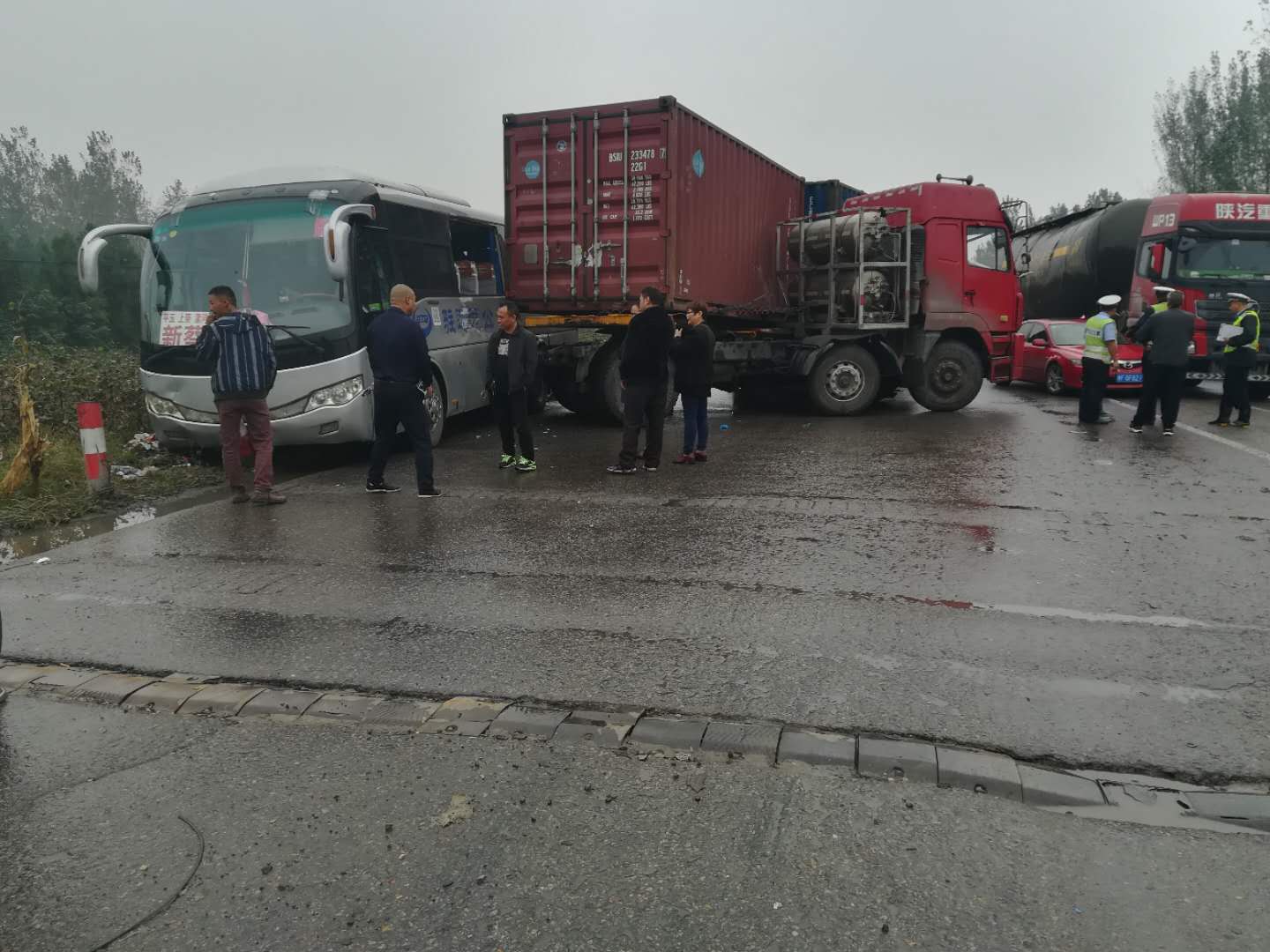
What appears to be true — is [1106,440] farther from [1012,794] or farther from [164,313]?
[164,313]

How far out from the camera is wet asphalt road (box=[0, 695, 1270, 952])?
98.7 inches

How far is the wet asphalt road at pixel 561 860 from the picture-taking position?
2.51 meters

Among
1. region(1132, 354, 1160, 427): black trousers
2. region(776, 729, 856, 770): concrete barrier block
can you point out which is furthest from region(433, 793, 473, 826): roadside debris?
region(1132, 354, 1160, 427): black trousers

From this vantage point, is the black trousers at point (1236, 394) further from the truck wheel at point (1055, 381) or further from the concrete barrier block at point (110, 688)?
the concrete barrier block at point (110, 688)

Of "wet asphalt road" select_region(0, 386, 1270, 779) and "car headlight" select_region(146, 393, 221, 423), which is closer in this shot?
"wet asphalt road" select_region(0, 386, 1270, 779)

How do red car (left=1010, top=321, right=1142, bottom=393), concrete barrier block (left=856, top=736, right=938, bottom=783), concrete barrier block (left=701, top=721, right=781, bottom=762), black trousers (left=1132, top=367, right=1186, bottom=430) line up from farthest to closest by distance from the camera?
red car (left=1010, top=321, right=1142, bottom=393) → black trousers (left=1132, top=367, right=1186, bottom=430) → concrete barrier block (left=701, top=721, right=781, bottom=762) → concrete barrier block (left=856, top=736, right=938, bottom=783)

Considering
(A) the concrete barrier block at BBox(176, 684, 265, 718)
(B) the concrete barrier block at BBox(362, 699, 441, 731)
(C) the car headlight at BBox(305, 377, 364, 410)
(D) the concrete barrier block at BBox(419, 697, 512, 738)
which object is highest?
(C) the car headlight at BBox(305, 377, 364, 410)

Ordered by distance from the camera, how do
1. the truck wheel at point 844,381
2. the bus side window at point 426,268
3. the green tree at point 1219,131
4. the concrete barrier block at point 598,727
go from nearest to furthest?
the concrete barrier block at point 598,727
the bus side window at point 426,268
the truck wheel at point 844,381
the green tree at point 1219,131

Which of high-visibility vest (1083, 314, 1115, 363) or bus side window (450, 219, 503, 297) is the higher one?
bus side window (450, 219, 503, 297)

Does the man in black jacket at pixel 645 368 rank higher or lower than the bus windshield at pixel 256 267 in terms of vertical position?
lower

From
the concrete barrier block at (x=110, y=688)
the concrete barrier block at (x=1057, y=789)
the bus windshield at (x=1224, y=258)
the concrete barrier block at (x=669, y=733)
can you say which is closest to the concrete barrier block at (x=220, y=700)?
the concrete barrier block at (x=110, y=688)

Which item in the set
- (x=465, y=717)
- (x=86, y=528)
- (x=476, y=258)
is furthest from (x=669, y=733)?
(x=476, y=258)

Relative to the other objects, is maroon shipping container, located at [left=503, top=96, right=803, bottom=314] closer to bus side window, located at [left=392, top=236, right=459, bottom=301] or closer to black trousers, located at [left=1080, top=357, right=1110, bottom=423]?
bus side window, located at [left=392, top=236, right=459, bottom=301]

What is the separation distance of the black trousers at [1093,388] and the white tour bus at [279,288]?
8.96m
